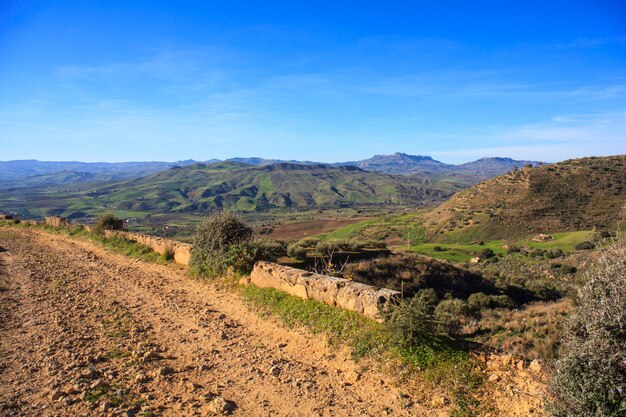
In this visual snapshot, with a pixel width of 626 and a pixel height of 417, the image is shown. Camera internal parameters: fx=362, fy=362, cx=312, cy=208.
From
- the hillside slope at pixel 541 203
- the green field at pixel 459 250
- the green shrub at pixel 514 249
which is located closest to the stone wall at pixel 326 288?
the green field at pixel 459 250

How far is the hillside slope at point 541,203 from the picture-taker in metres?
54.7

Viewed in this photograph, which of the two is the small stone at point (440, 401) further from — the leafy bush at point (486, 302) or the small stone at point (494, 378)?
the leafy bush at point (486, 302)

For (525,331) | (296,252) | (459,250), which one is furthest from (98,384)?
(459,250)

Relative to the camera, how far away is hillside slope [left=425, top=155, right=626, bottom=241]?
179 ft

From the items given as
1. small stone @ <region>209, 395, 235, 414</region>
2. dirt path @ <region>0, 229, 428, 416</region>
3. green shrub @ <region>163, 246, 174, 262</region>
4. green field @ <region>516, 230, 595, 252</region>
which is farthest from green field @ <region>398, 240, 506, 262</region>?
small stone @ <region>209, 395, 235, 414</region>

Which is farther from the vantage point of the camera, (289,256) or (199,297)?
(289,256)

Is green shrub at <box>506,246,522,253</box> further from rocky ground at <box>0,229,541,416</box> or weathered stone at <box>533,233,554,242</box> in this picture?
rocky ground at <box>0,229,541,416</box>

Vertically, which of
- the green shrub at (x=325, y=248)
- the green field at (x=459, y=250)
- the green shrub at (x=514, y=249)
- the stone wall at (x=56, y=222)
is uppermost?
the stone wall at (x=56, y=222)

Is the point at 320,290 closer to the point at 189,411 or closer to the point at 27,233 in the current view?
the point at 189,411

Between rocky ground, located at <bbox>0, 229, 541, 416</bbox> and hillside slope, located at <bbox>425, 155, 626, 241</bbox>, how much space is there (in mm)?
54811

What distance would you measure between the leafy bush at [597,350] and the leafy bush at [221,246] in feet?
28.6

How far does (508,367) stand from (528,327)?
6928 mm

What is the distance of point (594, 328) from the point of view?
Answer: 390 centimetres

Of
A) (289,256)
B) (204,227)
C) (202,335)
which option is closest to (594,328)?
(202,335)
